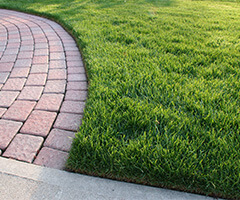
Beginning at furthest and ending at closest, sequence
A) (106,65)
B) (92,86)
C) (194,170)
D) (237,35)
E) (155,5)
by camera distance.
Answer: (155,5) → (237,35) → (106,65) → (92,86) → (194,170)

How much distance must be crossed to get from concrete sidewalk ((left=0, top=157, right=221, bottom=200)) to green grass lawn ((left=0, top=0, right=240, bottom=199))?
6 cm

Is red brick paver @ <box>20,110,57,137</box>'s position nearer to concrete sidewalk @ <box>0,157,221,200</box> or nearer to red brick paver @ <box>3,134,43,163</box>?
red brick paver @ <box>3,134,43,163</box>

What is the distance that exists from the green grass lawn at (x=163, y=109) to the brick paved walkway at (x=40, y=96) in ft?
0.55

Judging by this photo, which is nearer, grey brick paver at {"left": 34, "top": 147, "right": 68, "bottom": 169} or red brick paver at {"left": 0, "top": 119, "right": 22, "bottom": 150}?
grey brick paver at {"left": 34, "top": 147, "right": 68, "bottom": 169}

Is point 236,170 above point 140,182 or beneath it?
above

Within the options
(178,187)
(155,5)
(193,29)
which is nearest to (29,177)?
(178,187)

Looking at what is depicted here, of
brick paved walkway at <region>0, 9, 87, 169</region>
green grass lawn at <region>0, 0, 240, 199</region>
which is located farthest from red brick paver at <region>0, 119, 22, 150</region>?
green grass lawn at <region>0, 0, 240, 199</region>

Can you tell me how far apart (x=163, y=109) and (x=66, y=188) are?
3.40 feet

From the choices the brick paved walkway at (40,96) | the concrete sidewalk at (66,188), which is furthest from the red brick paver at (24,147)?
the concrete sidewalk at (66,188)

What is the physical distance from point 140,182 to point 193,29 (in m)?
3.56

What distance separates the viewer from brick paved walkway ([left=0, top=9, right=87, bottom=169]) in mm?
1714

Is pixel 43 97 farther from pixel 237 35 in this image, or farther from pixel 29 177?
pixel 237 35

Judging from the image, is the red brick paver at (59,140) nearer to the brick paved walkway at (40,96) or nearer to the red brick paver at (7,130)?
the brick paved walkway at (40,96)

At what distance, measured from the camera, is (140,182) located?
146cm
